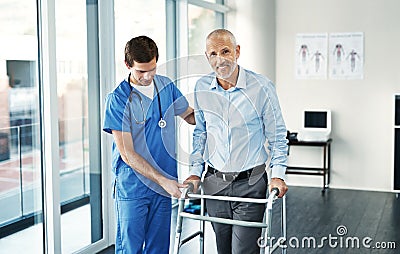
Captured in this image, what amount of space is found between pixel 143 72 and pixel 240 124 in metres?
0.53

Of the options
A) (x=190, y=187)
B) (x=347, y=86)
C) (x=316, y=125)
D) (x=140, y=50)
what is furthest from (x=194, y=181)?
(x=347, y=86)

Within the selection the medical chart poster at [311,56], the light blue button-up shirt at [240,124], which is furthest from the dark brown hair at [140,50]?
the medical chart poster at [311,56]

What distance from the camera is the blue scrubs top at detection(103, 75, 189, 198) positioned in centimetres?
280

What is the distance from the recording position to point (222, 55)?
2.67 m

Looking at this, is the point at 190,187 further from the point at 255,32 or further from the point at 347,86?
the point at 347,86

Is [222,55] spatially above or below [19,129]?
above

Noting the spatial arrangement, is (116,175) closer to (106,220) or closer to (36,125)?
(36,125)

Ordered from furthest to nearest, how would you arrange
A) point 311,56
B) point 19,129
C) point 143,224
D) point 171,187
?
point 311,56 → point 19,129 → point 143,224 → point 171,187

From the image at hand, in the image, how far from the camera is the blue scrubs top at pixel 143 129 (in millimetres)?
2797

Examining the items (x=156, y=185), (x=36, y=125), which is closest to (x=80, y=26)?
(x=36, y=125)

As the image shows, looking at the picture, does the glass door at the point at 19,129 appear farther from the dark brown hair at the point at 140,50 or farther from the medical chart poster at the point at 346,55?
the medical chart poster at the point at 346,55

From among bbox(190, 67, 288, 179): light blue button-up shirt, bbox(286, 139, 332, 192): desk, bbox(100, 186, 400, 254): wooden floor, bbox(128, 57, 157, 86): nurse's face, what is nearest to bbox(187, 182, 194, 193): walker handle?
bbox(190, 67, 288, 179): light blue button-up shirt

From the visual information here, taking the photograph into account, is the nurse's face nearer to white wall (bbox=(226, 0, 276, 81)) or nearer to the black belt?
the black belt

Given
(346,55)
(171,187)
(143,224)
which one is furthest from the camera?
(346,55)
